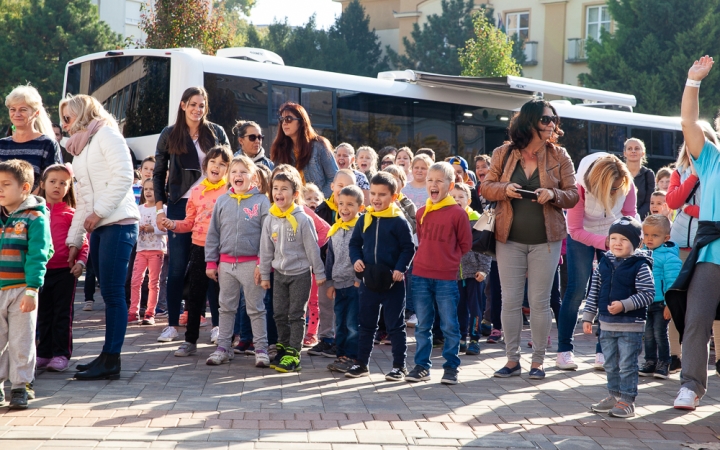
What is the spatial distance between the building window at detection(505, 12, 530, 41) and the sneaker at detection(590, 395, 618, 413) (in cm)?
4008

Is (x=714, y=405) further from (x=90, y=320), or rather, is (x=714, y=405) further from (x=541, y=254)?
(x=90, y=320)

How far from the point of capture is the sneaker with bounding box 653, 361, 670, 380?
7.02 meters

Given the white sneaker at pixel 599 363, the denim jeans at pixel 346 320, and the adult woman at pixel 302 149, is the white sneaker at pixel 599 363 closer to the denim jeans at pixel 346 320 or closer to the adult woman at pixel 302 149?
the denim jeans at pixel 346 320

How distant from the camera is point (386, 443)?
15.4 ft

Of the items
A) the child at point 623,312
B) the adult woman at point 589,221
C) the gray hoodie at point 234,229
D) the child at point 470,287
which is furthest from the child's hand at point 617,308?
the gray hoodie at point 234,229

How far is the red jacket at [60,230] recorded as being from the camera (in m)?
6.57

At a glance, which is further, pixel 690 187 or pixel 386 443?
pixel 690 187

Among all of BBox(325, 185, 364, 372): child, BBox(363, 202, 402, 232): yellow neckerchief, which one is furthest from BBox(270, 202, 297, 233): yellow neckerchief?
BBox(363, 202, 402, 232): yellow neckerchief

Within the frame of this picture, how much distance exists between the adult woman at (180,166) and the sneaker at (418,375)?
2.28 metres

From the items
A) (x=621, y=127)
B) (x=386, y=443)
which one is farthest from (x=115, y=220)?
(x=621, y=127)

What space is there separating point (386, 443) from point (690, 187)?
126 inches

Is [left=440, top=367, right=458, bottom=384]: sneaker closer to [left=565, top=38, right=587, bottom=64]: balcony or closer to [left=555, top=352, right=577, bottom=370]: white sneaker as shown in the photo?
[left=555, top=352, right=577, bottom=370]: white sneaker

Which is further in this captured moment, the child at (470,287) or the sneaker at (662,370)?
the child at (470,287)

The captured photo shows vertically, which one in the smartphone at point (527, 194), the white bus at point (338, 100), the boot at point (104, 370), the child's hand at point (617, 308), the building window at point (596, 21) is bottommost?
the boot at point (104, 370)
